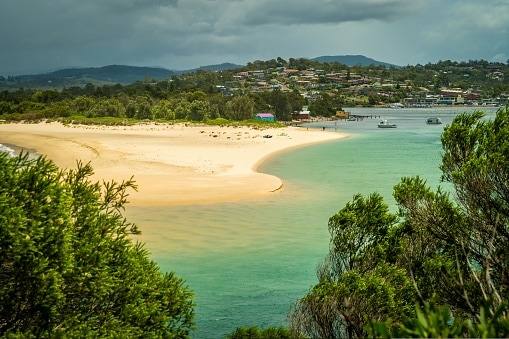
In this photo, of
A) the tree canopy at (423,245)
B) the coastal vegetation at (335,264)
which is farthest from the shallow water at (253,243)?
the coastal vegetation at (335,264)

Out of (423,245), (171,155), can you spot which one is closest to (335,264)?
(423,245)

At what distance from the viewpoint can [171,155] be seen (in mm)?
57562

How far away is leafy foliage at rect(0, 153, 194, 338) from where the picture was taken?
7.80 m

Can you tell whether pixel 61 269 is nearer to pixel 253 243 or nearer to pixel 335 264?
pixel 335 264

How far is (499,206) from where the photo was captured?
514 inches

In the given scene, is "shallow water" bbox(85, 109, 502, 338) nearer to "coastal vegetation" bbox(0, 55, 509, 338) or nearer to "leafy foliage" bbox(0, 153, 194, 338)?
"coastal vegetation" bbox(0, 55, 509, 338)

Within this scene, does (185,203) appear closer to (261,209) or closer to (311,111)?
(261,209)

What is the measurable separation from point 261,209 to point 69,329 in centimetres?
Result: 2549

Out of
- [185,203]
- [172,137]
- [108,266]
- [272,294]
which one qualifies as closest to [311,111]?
[172,137]

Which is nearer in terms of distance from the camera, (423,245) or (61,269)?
(61,269)

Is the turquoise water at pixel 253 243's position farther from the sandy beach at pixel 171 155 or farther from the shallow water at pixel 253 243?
the sandy beach at pixel 171 155

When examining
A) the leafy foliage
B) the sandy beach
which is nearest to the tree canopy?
the leafy foliage

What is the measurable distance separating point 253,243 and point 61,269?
59.9 ft

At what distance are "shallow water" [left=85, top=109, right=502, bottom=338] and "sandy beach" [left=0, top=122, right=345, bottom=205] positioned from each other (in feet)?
9.38
